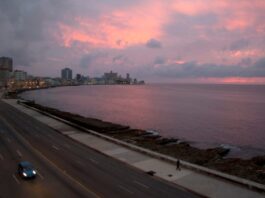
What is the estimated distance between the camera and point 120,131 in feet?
192

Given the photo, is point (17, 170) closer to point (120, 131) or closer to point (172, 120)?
point (120, 131)

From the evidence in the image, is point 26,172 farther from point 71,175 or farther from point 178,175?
point 178,175

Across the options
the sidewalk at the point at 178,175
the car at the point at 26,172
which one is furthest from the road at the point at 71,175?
the sidewalk at the point at 178,175

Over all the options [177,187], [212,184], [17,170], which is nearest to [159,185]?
[177,187]

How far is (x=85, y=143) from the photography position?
136 ft

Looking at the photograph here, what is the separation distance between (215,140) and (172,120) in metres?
28.0

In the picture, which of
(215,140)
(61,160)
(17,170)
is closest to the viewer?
(17,170)

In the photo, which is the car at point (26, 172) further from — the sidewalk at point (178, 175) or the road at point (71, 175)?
the sidewalk at point (178, 175)

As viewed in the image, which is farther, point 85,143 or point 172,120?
point 172,120

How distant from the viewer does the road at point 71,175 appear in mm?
22719

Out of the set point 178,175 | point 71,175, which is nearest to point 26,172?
point 71,175

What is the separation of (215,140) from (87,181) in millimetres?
41885

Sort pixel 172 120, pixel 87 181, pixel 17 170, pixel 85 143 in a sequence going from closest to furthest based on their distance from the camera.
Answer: pixel 87 181, pixel 17 170, pixel 85 143, pixel 172 120

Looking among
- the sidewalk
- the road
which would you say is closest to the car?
the road
